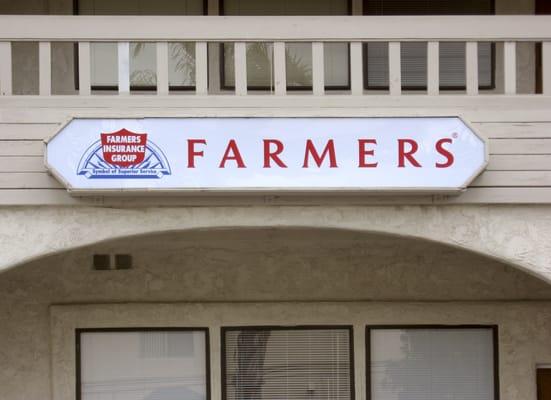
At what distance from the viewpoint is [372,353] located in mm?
9250

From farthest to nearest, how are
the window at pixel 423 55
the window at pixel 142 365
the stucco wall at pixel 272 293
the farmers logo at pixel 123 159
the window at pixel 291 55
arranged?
the window at pixel 142 365 → the stucco wall at pixel 272 293 → the window at pixel 423 55 → the window at pixel 291 55 → the farmers logo at pixel 123 159

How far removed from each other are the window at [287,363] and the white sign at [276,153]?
2662 mm

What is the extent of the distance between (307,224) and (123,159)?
5.14 ft

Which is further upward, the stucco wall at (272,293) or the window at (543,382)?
the stucco wall at (272,293)

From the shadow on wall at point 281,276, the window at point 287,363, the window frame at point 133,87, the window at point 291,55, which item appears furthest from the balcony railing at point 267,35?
the window at point 287,363

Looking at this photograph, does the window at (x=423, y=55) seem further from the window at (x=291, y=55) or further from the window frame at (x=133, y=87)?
the window frame at (x=133, y=87)

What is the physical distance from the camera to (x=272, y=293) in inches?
360

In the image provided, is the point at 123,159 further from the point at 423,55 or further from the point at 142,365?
the point at 423,55

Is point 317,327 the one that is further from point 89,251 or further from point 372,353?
point 89,251

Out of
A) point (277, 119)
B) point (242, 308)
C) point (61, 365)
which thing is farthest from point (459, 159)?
point (61, 365)

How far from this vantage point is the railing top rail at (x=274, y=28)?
7125mm

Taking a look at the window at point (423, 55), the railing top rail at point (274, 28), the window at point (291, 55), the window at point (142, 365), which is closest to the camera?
the railing top rail at point (274, 28)

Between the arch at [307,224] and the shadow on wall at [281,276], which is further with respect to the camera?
the shadow on wall at [281,276]

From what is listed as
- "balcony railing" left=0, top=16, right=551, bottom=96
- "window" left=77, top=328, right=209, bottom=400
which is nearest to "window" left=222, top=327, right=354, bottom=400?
"window" left=77, top=328, right=209, bottom=400
